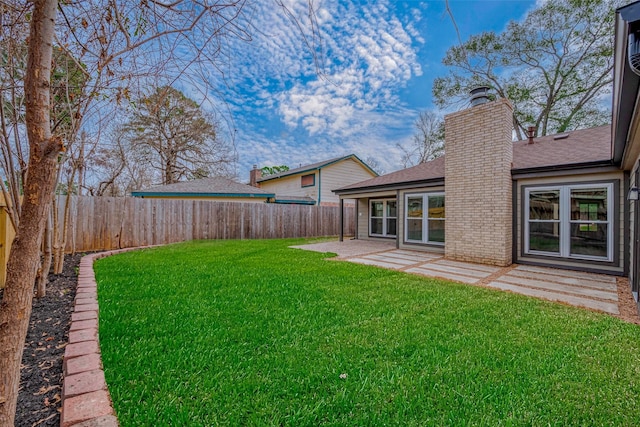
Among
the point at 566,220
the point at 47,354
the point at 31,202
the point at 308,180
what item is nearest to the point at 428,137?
the point at 308,180

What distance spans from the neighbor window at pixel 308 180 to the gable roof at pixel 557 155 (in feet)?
30.2

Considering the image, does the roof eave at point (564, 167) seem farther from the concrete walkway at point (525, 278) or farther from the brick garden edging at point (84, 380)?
the brick garden edging at point (84, 380)

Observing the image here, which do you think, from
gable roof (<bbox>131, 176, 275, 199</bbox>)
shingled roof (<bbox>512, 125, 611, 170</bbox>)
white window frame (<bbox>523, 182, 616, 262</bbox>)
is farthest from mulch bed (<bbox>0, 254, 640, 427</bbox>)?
gable roof (<bbox>131, 176, 275, 199</bbox>)

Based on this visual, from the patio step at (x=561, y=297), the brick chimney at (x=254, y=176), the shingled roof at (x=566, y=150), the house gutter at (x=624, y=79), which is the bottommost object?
the patio step at (x=561, y=297)

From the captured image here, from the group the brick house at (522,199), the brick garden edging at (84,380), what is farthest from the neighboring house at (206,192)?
the brick garden edging at (84,380)

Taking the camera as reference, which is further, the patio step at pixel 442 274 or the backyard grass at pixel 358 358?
the patio step at pixel 442 274

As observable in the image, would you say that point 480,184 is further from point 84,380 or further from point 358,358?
point 84,380

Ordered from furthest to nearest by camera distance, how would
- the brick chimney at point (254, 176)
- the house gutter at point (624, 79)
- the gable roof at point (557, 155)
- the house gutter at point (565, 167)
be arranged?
the brick chimney at point (254, 176) < the gable roof at point (557, 155) < the house gutter at point (565, 167) < the house gutter at point (624, 79)

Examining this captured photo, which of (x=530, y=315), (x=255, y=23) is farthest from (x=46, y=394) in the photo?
(x=530, y=315)

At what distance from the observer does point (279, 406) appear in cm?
186

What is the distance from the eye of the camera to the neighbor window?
19344 millimetres

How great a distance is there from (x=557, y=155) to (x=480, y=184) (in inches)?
74.5

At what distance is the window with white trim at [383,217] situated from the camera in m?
11.6

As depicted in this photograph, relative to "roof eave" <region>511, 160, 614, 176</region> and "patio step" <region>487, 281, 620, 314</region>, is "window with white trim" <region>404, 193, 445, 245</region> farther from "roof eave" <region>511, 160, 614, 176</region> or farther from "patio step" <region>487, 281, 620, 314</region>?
"patio step" <region>487, 281, 620, 314</region>
